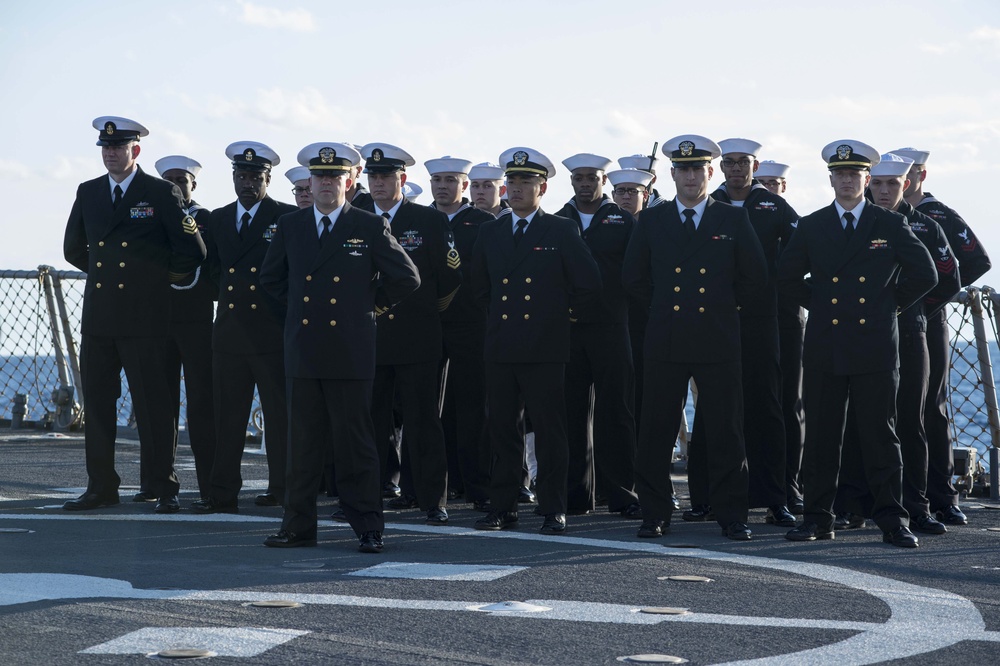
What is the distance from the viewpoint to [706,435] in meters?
7.66

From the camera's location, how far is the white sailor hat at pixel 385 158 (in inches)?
340

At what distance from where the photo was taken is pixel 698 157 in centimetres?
770

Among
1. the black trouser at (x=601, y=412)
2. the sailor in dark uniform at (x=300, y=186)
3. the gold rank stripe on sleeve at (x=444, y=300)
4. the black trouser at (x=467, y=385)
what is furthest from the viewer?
the sailor in dark uniform at (x=300, y=186)

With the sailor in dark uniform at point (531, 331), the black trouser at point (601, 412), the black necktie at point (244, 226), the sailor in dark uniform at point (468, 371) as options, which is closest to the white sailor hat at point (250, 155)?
the black necktie at point (244, 226)

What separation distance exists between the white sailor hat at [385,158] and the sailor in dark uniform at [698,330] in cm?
176

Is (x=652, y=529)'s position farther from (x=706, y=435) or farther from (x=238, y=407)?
(x=238, y=407)

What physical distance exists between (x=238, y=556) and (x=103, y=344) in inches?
100

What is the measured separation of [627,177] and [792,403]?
1896mm

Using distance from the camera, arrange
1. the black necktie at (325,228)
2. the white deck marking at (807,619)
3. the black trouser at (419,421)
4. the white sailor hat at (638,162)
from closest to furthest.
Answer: the white deck marking at (807,619)
the black necktie at (325,228)
the black trouser at (419,421)
the white sailor hat at (638,162)

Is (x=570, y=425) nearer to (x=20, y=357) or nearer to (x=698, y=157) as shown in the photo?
(x=698, y=157)

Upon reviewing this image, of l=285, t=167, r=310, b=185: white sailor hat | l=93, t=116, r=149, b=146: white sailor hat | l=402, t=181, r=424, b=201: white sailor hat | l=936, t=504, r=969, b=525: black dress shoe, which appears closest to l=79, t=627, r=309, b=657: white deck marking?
l=93, t=116, r=149, b=146: white sailor hat

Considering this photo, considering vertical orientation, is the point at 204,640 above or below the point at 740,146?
below

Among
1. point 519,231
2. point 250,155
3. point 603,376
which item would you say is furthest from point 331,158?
point 603,376

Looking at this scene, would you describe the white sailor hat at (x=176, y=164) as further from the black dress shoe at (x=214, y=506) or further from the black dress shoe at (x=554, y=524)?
the black dress shoe at (x=554, y=524)
